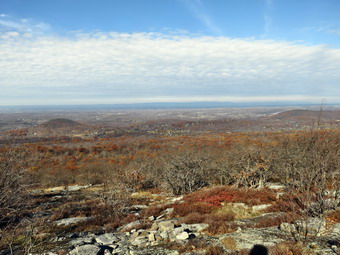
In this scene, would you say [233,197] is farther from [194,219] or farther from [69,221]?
[69,221]

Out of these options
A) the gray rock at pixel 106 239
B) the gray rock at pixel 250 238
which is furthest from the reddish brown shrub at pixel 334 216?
the gray rock at pixel 106 239

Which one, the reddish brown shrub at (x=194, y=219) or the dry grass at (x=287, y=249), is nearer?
the dry grass at (x=287, y=249)

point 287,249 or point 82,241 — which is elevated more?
point 287,249

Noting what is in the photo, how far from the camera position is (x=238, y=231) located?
301 inches

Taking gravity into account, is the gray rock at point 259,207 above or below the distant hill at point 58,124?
above

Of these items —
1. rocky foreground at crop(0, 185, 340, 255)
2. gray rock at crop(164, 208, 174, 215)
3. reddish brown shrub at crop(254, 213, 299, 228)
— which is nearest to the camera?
rocky foreground at crop(0, 185, 340, 255)

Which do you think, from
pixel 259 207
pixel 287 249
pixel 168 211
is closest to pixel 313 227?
pixel 287 249

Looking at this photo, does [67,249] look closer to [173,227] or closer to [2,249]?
[2,249]

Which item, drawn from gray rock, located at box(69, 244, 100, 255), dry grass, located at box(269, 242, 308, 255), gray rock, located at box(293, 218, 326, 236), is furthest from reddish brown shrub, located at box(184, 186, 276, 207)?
gray rock, located at box(69, 244, 100, 255)

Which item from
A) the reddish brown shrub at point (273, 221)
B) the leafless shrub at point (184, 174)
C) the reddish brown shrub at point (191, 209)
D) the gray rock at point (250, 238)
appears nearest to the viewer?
the gray rock at point (250, 238)

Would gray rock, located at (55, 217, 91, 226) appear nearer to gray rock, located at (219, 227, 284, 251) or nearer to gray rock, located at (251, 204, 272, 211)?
gray rock, located at (219, 227, 284, 251)

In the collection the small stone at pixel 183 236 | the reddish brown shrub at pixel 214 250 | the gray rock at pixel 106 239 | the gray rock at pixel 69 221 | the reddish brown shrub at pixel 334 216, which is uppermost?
the reddish brown shrub at pixel 334 216

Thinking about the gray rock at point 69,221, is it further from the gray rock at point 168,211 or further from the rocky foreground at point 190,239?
the gray rock at point 168,211

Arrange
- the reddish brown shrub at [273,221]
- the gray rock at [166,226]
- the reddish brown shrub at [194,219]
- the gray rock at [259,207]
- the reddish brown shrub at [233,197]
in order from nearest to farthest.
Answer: the reddish brown shrub at [273,221] → the gray rock at [166,226] → the reddish brown shrub at [194,219] → the gray rock at [259,207] → the reddish brown shrub at [233,197]
